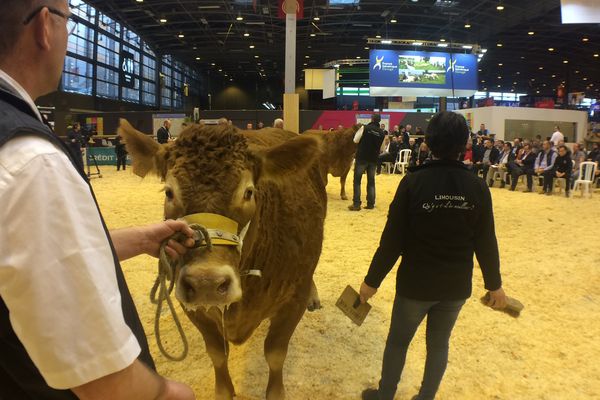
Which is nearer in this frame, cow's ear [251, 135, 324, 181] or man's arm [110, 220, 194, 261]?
man's arm [110, 220, 194, 261]

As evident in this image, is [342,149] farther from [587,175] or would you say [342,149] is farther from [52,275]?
[52,275]

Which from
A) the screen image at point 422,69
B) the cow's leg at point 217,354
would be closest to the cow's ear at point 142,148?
the cow's leg at point 217,354

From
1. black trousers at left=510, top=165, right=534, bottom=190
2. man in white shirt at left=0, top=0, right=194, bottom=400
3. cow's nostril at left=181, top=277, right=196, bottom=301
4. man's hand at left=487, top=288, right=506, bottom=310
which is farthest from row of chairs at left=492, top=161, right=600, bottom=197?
man in white shirt at left=0, top=0, right=194, bottom=400

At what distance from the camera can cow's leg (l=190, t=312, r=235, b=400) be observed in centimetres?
241

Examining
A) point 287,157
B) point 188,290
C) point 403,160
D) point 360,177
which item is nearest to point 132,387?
point 188,290

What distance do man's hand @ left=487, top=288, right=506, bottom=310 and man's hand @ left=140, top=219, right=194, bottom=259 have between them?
5.70ft

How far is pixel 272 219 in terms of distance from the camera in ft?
7.72

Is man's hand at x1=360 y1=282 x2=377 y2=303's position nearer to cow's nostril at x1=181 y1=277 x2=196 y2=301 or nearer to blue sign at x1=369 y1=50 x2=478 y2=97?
cow's nostril at x1=181 y1=277 x2=196 y2=301

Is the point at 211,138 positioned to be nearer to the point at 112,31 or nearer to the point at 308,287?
the point at 308,287

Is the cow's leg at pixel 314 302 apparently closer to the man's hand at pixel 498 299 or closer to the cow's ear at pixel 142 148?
the man's hand at pixel 498 299

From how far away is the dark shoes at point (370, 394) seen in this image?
2.59 m

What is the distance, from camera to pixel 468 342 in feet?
10.8

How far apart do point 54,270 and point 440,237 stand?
6.07 feet

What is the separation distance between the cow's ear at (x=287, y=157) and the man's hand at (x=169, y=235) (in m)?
0.67
